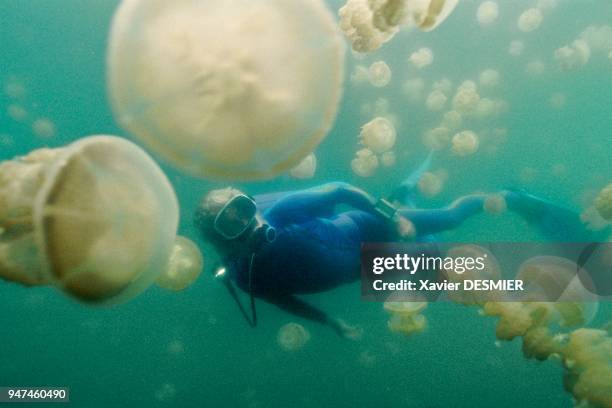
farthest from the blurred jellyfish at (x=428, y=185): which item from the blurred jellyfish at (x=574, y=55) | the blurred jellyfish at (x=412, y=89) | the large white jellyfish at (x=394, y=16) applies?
the large white jellyfish at (x=394, y=16)

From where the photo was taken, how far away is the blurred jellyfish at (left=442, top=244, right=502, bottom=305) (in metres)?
4.00

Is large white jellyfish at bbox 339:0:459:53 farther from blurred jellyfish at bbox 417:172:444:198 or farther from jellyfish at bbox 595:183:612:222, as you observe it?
blurred jellyfish at bbox 417:172:444:198

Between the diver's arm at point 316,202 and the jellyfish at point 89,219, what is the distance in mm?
2010

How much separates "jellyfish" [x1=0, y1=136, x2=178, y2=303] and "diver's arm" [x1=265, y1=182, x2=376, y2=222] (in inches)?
79.1

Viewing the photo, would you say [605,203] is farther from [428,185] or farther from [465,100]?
[428,185]

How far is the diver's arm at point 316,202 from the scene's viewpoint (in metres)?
4.43

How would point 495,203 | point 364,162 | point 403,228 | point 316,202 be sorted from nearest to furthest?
point 316,202 → point 403,228 → point 495,203 → point 364,162

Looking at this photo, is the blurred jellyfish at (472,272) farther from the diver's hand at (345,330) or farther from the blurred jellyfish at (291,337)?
the blurred jellyfish at (291,337)

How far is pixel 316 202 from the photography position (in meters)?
4.70

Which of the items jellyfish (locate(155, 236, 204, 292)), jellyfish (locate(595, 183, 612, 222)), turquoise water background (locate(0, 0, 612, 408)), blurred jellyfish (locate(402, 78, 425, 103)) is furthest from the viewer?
blurred jellyfish (locate(402, 78, 425, 103))

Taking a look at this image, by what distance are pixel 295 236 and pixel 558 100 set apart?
19.6 metres

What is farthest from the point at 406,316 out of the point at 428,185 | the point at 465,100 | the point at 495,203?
the point at 428,185

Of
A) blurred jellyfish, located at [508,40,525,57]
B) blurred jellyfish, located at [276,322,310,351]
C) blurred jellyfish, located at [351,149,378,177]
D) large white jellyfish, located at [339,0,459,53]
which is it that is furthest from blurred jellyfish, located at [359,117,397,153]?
blurred jellyfish, located at [508,40,525,57]

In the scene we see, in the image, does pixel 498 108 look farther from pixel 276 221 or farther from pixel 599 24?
pixel 276 221
